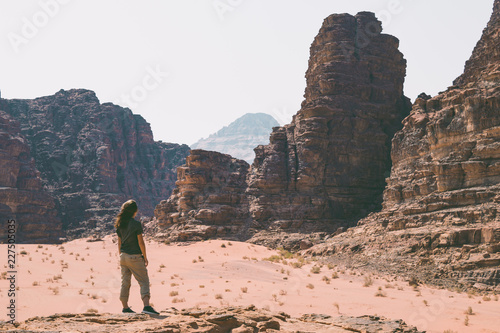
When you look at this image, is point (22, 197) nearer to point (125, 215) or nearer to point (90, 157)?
point (90, 157)

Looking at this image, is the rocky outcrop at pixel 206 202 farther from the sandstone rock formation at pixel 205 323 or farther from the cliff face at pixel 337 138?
the sandstone rock formation at pixel 205 323

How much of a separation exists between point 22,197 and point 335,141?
192 ft

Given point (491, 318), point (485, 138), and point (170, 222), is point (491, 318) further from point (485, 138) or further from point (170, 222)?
point (170, 222)

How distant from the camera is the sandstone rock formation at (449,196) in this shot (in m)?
20.3

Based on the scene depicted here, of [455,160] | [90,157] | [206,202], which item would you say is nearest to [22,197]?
[90,157]

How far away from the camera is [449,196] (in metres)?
23.6

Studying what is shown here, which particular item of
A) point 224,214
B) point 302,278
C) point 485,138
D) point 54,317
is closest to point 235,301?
point 54,317

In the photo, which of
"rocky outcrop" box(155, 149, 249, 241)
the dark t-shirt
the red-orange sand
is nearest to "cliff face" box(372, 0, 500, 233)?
the red-orange sand

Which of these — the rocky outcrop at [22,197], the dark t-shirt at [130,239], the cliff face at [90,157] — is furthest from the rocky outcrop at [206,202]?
the cliff face at [90,157]

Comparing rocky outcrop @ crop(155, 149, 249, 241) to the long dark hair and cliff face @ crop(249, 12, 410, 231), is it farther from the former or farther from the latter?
the long dark hair

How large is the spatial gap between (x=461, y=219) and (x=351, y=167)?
20.6m

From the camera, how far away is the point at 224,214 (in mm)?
42656

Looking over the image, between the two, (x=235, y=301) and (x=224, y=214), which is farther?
(x=224, y=214)

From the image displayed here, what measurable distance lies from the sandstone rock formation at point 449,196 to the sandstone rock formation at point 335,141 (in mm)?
10920
